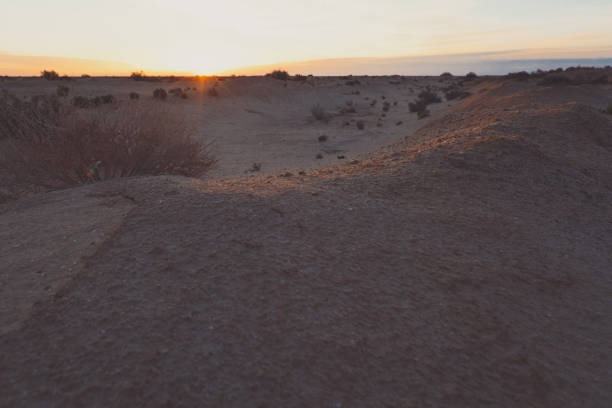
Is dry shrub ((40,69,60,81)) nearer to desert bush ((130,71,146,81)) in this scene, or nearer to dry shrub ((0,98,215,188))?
desert bush ((130,71,146,81))

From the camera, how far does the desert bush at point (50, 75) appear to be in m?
28.7

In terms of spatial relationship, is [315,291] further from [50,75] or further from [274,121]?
[50,75]

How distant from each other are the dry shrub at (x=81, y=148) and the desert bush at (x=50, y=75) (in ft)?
94.3

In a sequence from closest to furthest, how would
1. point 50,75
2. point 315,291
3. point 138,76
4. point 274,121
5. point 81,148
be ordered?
point 315,291 → point 81,148 → point 274,121 → point 50,75 → point 138,76

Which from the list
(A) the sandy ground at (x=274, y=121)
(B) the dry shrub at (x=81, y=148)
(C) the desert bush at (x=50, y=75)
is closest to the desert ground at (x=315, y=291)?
(B) the dry shrub at (x=81, y=148)

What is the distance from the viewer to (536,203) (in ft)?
14.1

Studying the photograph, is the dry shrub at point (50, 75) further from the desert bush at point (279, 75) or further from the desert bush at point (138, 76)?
the desert bush at point (279, 75)

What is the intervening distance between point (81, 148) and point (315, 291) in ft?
14.2

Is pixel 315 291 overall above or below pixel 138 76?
below

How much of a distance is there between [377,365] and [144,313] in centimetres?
137

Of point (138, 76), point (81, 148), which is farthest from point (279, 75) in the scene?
point (81, 148)

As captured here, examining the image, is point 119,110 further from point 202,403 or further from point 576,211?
point 576,211

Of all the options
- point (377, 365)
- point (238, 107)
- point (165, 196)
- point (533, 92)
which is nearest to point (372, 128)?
point (533, 92)

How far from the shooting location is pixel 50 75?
94.4ft
